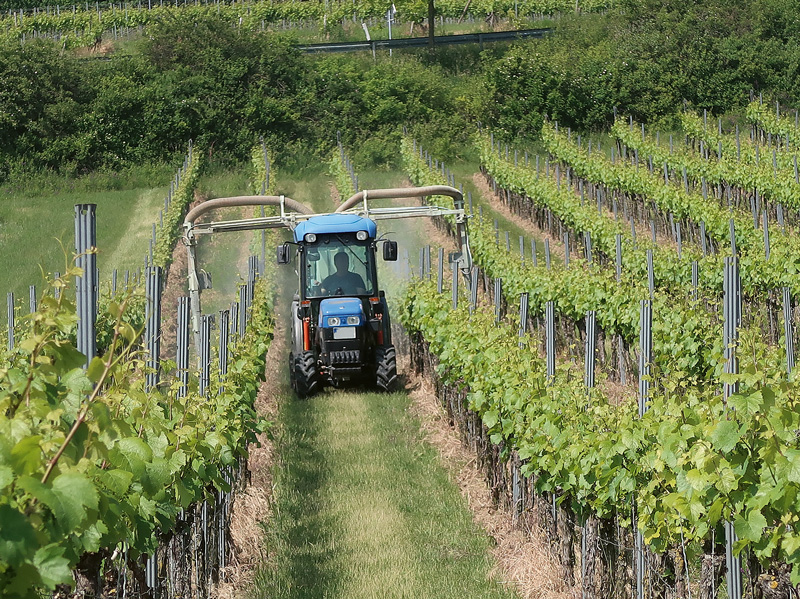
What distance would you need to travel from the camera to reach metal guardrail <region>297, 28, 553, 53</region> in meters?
38.2

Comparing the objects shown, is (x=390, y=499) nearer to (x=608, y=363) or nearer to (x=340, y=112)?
(x=608, y=363)

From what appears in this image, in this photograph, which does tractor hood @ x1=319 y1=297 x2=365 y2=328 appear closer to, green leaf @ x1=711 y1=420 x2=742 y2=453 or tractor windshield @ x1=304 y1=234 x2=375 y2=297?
tractor windshield @ x1=304 y1=234 x2=375 y2=297

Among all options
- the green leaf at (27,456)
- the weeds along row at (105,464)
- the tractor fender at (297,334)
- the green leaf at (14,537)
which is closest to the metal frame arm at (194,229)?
the tractor fender at (297,334)

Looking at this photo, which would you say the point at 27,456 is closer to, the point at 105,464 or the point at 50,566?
the point at 50,566

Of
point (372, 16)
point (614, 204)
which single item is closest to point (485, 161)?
point (614, 204)

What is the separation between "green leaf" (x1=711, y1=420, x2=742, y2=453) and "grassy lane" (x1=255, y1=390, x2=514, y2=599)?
2.90 meters

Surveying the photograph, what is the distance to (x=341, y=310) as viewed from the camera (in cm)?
1269

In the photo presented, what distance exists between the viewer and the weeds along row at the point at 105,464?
3010 millimetres

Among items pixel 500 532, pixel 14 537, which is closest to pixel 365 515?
pixel 500 532

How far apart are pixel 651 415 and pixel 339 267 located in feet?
23.4

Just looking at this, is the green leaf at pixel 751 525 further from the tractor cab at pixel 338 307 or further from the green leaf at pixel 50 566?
the tractor cab at pixel 338 307

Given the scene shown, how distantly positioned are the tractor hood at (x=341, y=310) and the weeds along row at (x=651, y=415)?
2.72ft

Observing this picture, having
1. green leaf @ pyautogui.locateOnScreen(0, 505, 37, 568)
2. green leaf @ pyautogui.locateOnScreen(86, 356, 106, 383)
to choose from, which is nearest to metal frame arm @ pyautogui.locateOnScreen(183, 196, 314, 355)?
green leaf @ pyautogui.locateOnScreen(86, 356, 106, 383)

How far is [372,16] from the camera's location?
47438 mm
